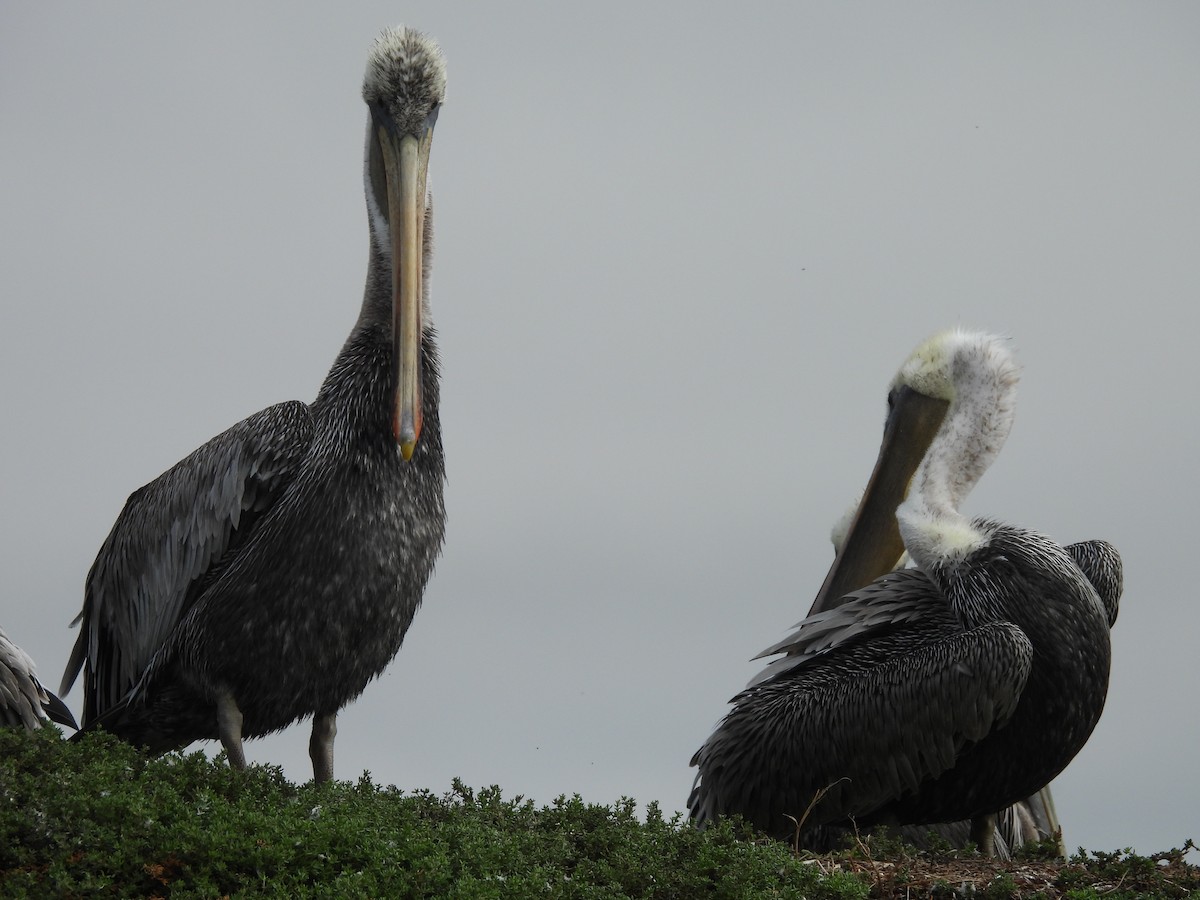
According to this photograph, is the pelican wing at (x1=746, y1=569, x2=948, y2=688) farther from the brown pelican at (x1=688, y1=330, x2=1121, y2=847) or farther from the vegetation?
the vegetation

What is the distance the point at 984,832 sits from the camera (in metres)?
8.06

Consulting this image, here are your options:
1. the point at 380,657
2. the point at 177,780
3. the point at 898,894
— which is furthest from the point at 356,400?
the point at 898,894

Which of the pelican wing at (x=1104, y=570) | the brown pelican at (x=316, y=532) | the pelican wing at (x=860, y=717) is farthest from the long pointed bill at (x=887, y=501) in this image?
the brown pelican at (x=316, y=532)

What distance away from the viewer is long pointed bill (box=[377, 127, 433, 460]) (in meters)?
7.23

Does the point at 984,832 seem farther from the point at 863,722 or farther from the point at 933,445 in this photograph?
the point at 933,445

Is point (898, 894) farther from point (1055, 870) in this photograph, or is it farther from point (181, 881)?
point (181, 881)

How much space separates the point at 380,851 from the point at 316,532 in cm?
233

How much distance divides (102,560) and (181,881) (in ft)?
11.9

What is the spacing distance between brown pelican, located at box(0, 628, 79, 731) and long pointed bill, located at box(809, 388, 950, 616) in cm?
441

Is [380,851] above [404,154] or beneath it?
beneath

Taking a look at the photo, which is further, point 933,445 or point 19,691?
point 933,445

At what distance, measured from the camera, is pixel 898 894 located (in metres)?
5.78

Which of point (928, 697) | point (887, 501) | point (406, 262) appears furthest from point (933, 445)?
point (406, 262)

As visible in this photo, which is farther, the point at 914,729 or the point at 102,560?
the point at 102,560
